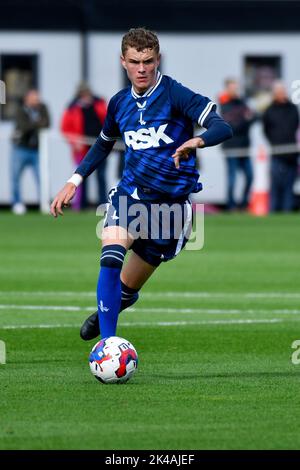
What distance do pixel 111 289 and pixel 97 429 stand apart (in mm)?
2094

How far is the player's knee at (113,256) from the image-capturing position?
30.8 feet

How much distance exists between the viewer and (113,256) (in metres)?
9.38

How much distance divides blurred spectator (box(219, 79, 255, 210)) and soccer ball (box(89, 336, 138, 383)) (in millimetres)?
19508

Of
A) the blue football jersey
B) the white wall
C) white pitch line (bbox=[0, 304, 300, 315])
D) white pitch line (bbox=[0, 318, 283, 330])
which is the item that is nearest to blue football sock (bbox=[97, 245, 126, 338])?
the blue football jersey

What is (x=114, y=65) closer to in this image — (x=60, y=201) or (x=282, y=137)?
(x=282, y=137)

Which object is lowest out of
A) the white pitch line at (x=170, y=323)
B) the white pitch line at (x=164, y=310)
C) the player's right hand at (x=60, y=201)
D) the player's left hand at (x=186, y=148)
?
the white pitch line at (x=164, y=310)

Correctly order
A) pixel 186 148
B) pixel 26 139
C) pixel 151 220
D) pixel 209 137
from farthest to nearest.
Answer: pixel 26 139 < pixel 151 220 < pixel 209 137 < pixel 186 148

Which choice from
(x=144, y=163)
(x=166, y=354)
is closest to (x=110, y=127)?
(x=144, y=163)

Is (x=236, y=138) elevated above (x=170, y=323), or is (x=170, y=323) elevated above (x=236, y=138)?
(x=170, y=323)

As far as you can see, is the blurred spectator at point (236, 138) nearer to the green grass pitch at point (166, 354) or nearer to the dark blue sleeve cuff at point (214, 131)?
the green grass pitch at point (166, 354)

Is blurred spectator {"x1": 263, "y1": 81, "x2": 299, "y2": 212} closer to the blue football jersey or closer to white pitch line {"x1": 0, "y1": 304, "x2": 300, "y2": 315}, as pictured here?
white pitch line {"x1": 0, "y1": 304, "x2": 300, "y2": 315}

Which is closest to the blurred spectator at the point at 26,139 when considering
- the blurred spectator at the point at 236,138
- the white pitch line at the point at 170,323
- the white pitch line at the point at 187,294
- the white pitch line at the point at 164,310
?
the blurred spectator at the point at 236,138

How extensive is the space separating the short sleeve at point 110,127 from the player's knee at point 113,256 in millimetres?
1034

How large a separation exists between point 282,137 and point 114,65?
492 centimetres
